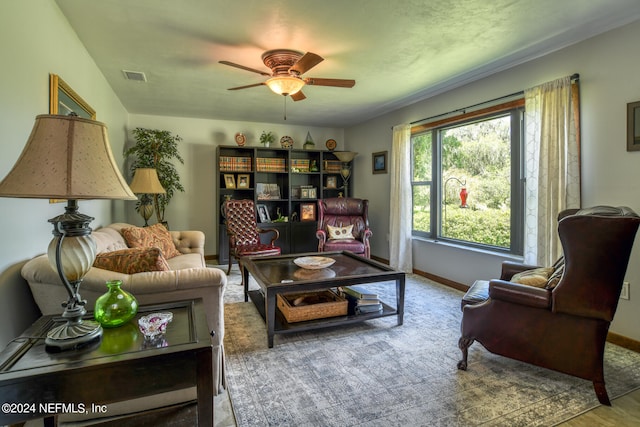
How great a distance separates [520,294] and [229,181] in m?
4.59

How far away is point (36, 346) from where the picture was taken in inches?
47.0

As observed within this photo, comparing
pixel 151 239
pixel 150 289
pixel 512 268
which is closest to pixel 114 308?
pixel 150 289

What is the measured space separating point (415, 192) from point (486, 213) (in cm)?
118

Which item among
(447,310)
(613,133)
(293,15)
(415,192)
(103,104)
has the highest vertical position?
(293,15)

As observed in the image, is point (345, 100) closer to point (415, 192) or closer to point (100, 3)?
point (415, 192)

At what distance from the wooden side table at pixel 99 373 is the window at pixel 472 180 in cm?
331

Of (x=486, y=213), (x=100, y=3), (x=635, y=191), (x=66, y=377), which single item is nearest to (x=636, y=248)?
(x=635, y=191)

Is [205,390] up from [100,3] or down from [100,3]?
down

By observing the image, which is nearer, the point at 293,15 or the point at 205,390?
the point at 205,390

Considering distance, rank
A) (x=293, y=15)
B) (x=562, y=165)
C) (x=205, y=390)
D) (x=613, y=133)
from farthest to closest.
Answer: (x=562, y=165) → (x=613, y=133) → (x=293, y=15) → (x=205, y=390)

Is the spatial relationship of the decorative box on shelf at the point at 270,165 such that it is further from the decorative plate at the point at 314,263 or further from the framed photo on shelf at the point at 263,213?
the decorative plate at the point at 314,263

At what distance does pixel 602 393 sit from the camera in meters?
1.79

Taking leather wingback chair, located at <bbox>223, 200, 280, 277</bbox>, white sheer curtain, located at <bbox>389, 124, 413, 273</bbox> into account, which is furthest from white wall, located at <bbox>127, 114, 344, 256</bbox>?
white sheer curtain, located at <bbox>389, 124, 413, 273</bbox>

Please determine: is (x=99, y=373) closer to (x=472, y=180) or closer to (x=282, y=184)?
(x=472, y=180)
